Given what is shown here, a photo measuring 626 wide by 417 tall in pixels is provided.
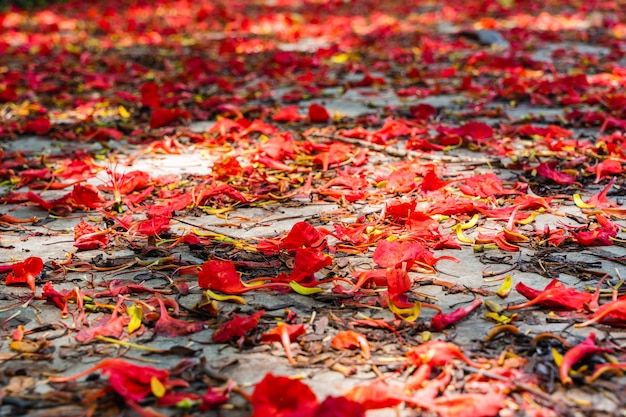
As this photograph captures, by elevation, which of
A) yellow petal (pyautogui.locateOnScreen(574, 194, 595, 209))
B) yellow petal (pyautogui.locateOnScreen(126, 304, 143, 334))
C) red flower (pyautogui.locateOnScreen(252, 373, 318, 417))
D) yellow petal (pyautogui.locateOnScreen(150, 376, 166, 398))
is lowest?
yellow petal (pyautogui.locateOnScreen(574, 194, 595, 209))

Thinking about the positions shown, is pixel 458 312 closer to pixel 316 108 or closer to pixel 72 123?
pixel 316 108

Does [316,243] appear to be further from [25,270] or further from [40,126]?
[40,126]

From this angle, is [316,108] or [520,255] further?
[316,108]

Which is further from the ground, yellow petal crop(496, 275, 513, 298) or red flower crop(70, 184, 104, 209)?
red flower crop(70, 184, 104, 209)

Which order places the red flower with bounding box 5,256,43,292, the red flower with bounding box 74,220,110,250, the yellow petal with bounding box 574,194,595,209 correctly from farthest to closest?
the yellow petal with bounding box 574,194,595,209
the red flower with bounding box 74,220,110,250
the red flower with bounding box 5,256,43,292

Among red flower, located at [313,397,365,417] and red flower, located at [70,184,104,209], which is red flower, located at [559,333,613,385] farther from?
red flower, located at [70,184,104,209]

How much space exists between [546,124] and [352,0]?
7.10 metres

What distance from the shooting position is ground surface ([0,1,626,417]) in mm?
1496

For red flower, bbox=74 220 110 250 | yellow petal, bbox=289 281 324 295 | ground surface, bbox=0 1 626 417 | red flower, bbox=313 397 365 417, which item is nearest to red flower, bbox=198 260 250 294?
ground surface, bbox=0 1 626 417

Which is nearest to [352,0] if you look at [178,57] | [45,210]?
[178,57]

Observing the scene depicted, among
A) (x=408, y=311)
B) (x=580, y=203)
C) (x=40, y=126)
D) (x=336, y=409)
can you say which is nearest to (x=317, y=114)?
(x=40, y=126)

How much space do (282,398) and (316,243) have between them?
0.79 meters

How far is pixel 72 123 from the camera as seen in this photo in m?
3.97

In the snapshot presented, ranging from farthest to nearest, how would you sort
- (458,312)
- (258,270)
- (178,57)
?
1. (178,57)
2. (258,270)
3. (458,312)
